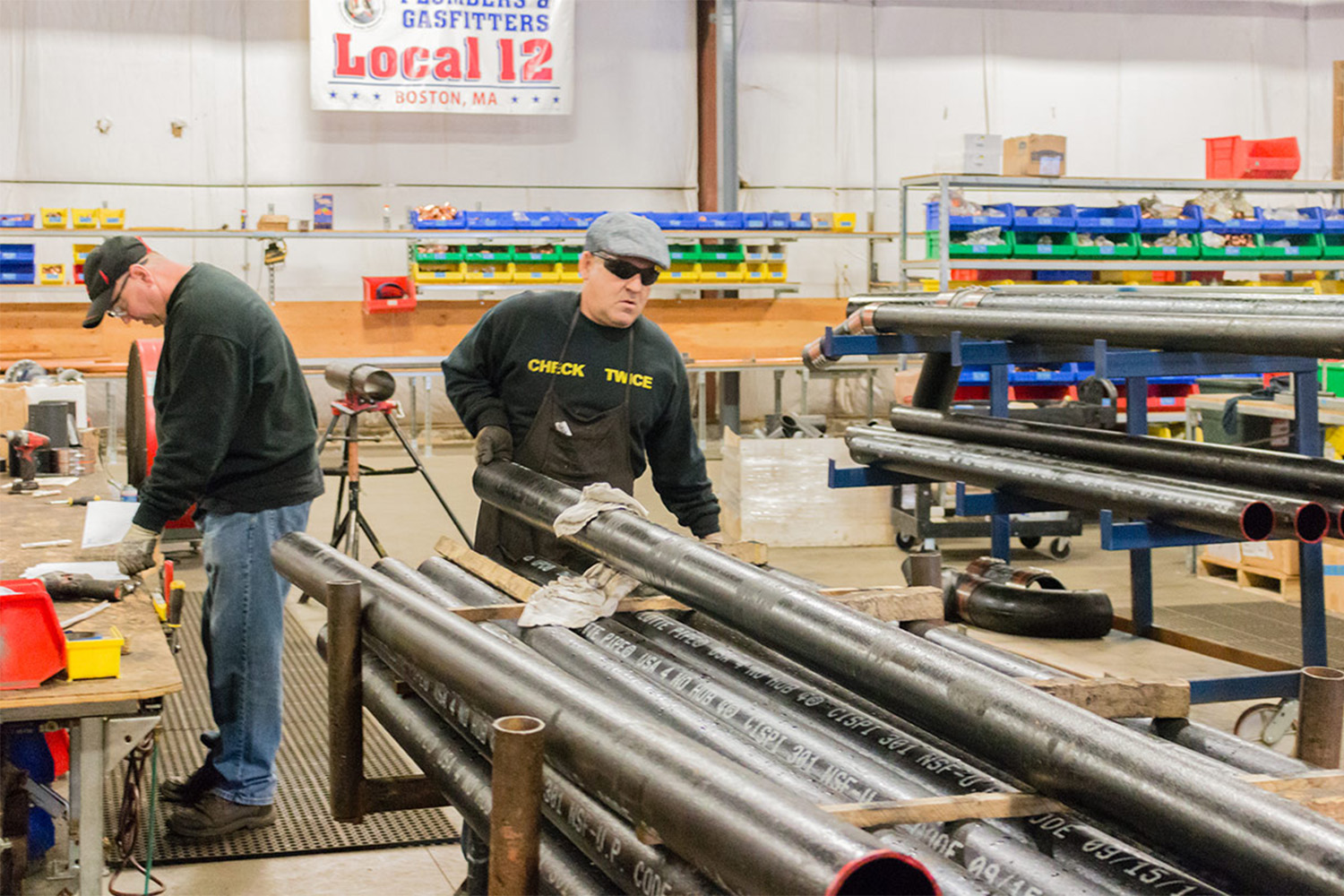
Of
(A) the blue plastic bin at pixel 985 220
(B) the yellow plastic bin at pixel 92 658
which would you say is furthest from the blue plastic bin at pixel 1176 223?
(B) the yellow plastic bin at pixel 92 658

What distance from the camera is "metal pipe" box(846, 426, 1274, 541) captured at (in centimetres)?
292

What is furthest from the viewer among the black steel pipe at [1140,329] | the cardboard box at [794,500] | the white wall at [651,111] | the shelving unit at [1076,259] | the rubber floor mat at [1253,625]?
the white wall at [651,111]

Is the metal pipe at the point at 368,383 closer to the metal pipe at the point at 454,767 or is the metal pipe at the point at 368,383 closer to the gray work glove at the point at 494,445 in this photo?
the gray work glove at the point at 494,445

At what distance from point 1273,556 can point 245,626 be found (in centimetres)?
487

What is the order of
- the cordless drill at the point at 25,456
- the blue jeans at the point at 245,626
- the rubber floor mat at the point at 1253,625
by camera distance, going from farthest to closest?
the rubber floor mat at the point at 1253,625 < the cordless drill at the point at 25,456 < the blue jeans at the point at 245,626

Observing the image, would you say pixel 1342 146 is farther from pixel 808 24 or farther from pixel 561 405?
pixel 561 405

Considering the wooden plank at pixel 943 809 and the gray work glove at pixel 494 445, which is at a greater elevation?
the gray work glove at pixel 494 445

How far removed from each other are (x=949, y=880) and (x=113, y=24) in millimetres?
11905

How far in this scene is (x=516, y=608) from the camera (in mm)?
2234

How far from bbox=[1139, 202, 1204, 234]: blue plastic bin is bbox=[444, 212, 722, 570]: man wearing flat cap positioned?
6.55 meters

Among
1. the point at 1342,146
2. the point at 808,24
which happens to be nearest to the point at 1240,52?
the point at 1342,146

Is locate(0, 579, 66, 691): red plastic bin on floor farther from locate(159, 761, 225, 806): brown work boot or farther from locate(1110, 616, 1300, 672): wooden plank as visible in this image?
locate(1110, 616, 1300, 672): wooden plank

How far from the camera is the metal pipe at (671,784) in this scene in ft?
3.55

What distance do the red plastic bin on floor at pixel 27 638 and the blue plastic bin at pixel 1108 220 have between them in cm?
767
